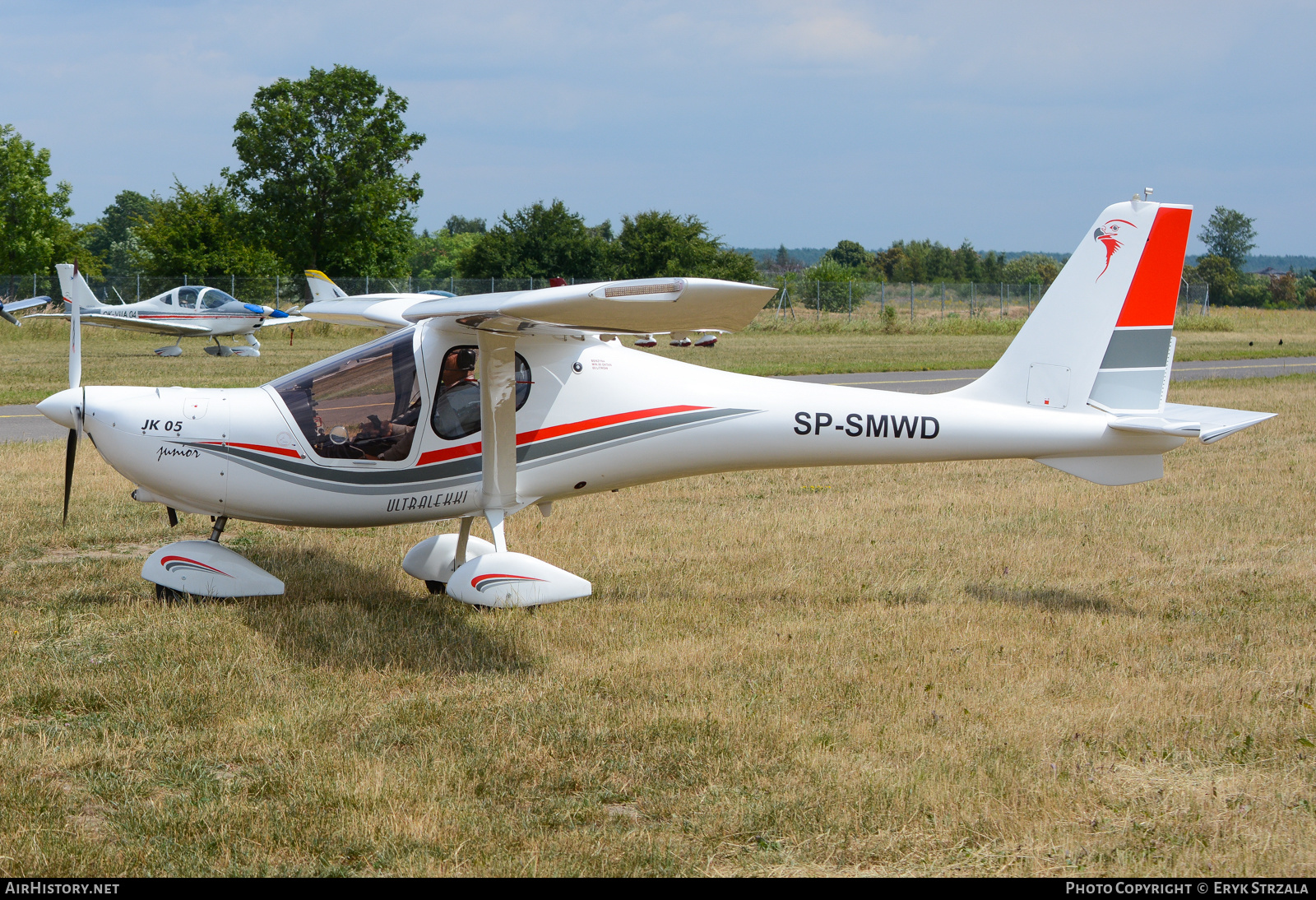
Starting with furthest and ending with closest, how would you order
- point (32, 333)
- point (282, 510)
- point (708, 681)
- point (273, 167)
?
point (273, 167) → point (32, 333) → point (282, 510) → point (708, 681)

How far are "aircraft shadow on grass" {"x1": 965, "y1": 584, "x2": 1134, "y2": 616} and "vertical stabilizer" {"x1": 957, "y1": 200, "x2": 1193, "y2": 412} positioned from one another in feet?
4.52

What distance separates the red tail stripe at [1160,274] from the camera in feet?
24.8

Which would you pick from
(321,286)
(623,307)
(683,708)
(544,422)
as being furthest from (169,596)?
(321,286)

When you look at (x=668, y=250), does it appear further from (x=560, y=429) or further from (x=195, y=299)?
(x=560, y=429)

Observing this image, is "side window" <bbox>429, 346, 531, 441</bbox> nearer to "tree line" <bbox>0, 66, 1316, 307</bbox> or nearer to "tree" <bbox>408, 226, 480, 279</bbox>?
"tree line" <bbox>0, 66, 1316, 307</bbox>

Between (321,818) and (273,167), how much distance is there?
209 feet

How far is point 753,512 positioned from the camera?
10844 mm

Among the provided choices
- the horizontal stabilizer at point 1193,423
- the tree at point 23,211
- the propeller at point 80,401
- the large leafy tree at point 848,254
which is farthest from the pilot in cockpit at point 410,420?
the large leafy tree at point 848,254

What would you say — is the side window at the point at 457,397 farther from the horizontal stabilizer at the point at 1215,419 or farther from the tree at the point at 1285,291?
the tree at the point at 1285,291

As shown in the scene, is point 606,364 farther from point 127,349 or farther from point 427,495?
point 127,349

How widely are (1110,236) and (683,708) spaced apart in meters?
4.68

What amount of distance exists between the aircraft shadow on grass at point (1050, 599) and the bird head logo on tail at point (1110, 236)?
2290 millimetres

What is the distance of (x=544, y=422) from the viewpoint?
24.2 feet
